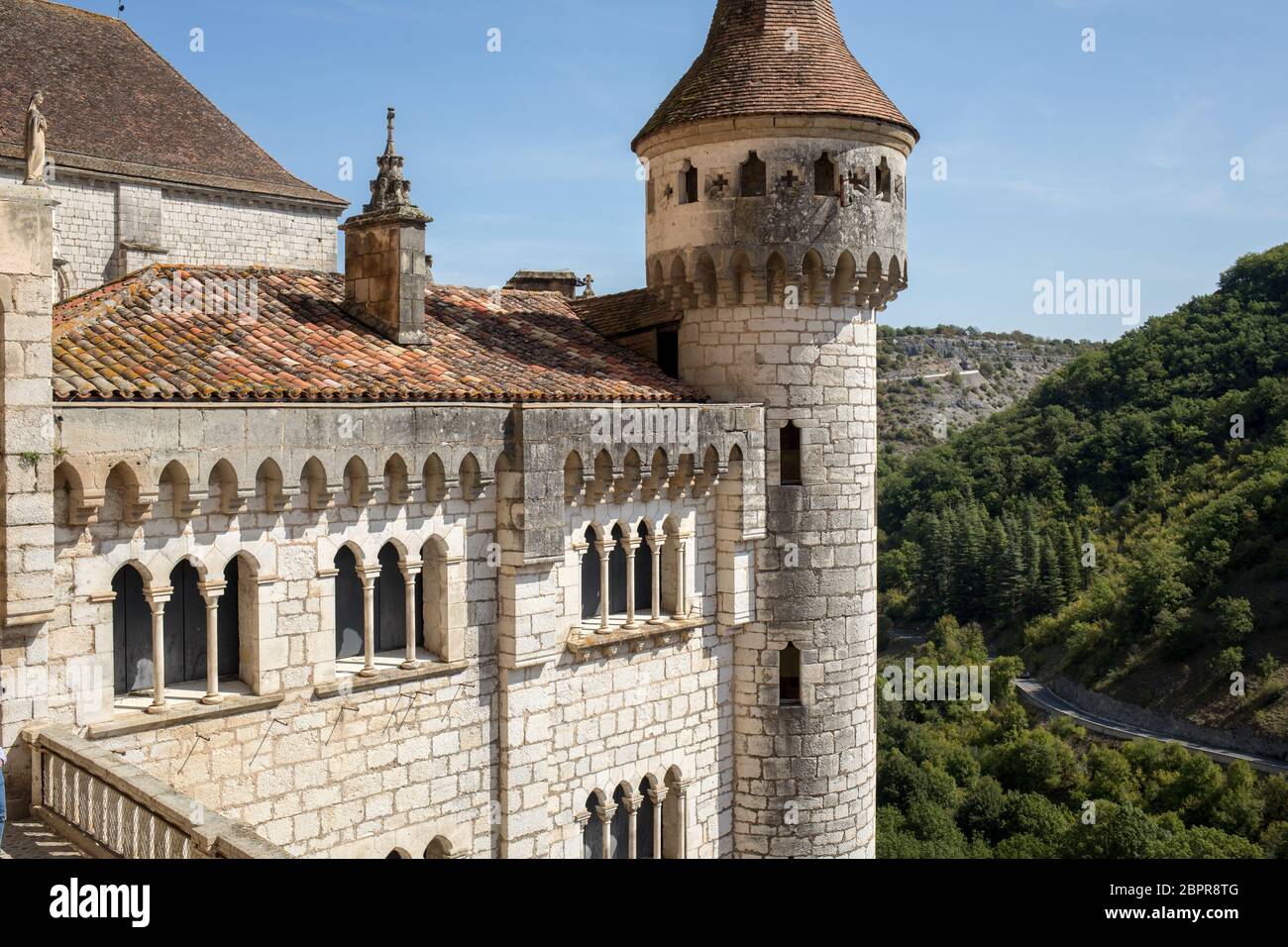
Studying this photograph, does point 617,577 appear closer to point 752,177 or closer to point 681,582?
point 681,582

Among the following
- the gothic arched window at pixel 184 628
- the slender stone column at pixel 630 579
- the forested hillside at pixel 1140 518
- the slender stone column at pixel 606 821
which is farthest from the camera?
the forested hillside at pixel 1140 518

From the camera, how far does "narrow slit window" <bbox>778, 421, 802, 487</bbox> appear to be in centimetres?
1838

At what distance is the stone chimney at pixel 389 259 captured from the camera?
1611cm

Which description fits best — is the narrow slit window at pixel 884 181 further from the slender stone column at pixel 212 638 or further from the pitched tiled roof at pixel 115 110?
the pitched tiled roof at pixel 115 110

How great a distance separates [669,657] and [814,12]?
10.6 meters

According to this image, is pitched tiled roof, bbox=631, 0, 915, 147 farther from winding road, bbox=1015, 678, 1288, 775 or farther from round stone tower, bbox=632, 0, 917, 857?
winding road, bbox=1015, 678, 1288, 775

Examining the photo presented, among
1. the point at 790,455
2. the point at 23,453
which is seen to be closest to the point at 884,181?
the point at 790,455

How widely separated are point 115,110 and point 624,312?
14661 millimetres

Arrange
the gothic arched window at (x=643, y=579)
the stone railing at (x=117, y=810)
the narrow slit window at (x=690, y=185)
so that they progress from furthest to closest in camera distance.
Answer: the narrow slit window at (x=690, y=185), the gothic arched window at (x=643, y=579), the stone railing at (x=117, y=810)

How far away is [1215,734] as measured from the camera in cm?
6500

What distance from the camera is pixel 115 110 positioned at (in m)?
27.4

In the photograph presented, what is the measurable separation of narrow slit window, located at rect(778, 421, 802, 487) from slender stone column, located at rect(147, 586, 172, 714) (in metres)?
9.29

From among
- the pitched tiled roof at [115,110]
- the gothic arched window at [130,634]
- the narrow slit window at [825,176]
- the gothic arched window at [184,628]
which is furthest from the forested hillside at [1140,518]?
the gothic arched window at [130,634]

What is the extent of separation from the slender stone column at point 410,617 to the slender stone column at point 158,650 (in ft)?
9.21
